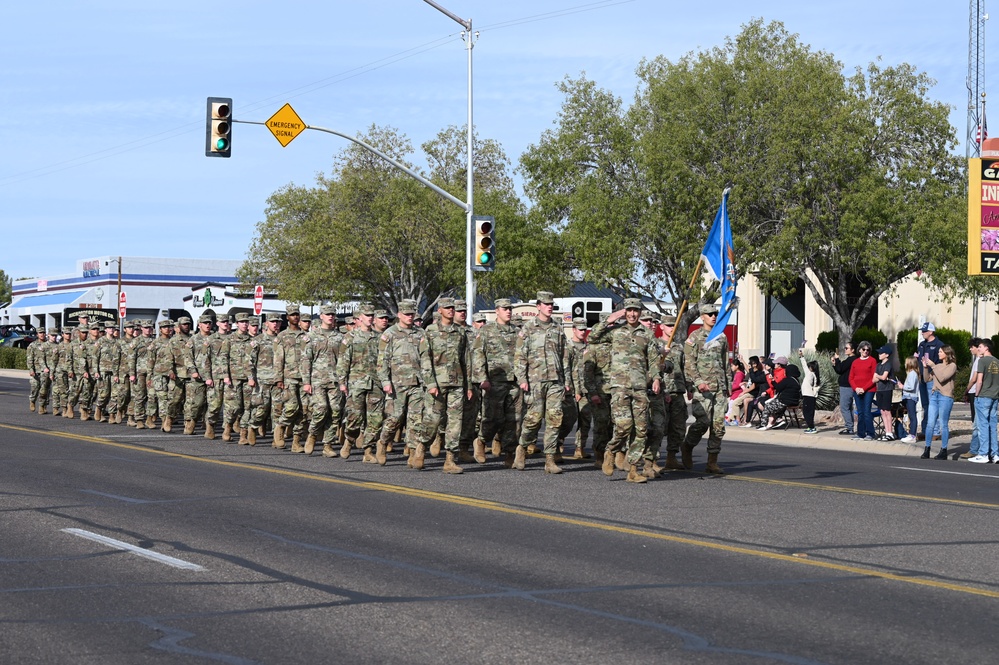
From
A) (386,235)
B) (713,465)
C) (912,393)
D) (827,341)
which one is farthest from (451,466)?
(386,235)

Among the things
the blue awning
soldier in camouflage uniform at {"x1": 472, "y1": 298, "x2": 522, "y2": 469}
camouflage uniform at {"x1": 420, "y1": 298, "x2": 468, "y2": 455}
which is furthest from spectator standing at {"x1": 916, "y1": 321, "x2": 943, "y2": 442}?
the blue awning

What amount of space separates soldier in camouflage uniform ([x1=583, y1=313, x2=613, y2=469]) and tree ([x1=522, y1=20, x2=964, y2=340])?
2218 cm

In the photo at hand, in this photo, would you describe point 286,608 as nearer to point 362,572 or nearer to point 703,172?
point 362,572

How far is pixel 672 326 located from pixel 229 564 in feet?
25.9

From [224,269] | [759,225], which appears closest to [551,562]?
[759,225]

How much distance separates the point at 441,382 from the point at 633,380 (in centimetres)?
248

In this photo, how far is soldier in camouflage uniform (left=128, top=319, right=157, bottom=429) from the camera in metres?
22.5

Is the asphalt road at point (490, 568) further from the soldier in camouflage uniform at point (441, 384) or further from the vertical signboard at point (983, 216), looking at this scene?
the vertical signboard at point (983, 216)

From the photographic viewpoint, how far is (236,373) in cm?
1970

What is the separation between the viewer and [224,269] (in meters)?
106

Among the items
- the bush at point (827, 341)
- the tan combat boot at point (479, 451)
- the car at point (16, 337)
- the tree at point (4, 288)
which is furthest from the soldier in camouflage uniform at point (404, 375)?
the tree at point (4, 288)

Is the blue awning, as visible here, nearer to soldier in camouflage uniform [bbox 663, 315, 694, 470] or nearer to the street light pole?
the street light pole

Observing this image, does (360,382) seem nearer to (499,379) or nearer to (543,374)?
(499,379)

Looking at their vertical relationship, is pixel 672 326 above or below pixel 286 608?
above
